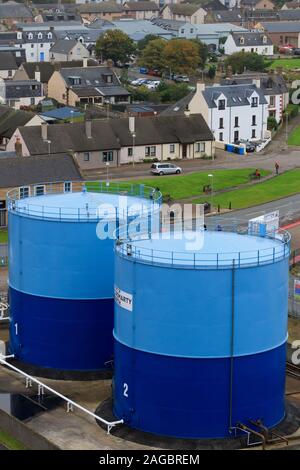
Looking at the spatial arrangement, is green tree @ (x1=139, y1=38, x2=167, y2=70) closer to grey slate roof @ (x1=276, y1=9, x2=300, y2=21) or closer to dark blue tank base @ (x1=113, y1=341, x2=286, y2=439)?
grey slate roof @ (x1=276, y1=9, x2=300, y2=21)

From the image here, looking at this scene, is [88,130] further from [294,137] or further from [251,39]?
[251,39]

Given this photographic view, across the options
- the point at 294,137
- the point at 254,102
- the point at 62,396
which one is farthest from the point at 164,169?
the point at 62,396

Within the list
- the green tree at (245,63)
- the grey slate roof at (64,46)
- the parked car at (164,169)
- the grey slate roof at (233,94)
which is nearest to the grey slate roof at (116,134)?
the grey slate roof at (233,94)

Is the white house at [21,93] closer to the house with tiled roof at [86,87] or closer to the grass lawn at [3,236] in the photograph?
the house with tiled roof at [86,87]

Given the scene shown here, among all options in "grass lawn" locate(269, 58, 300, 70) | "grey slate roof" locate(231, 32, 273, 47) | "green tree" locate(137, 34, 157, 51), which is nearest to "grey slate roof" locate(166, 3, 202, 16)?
"grey slate roof" locate(231, 32, 273, 47)

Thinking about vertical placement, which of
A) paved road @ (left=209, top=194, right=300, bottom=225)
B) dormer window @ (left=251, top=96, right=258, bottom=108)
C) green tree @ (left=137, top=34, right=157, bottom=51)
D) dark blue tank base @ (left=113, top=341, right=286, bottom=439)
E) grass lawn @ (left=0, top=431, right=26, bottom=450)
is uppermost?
green tree @ (left=137, top=34, right=157, bottom=51)

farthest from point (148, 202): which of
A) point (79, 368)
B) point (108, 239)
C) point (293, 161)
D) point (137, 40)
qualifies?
point (137, 40)
